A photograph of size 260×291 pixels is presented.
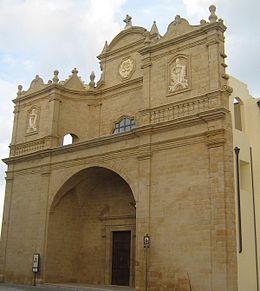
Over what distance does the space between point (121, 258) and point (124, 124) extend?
6270 millimetres

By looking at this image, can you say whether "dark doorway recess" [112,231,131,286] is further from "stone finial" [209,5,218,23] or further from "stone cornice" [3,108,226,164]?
"stone finial" [209,5,218,23]

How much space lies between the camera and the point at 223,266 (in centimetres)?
1438

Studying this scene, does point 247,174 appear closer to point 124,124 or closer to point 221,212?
point 221,212

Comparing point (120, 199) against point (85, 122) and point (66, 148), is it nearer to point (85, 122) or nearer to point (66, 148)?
point (66, 148)

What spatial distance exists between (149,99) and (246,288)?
775cm

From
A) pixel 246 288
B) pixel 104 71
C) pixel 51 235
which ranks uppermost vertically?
pixel 104 71

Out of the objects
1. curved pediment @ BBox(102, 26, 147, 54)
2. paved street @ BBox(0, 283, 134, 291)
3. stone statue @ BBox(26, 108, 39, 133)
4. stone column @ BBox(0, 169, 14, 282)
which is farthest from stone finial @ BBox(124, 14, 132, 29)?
paved street @ BBox(0, 283, 134, 291)

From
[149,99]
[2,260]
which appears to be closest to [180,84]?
[149,99]

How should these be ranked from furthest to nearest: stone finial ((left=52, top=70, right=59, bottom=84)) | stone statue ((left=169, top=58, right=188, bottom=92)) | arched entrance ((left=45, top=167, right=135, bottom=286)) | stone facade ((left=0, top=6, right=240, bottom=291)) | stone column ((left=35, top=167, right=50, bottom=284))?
stone finial ((left=52, top=70, right=59, bottom=84)) → stone column ((left=35, top=167, right=50, bottom=284)) → arched entrance ((left=45, top=167, right=135, bottom=286)) → stone statue ((left=169, top=58, right=188, bottom=92)) → stone facade ((left=0, top=6, right=240, bottom=291))

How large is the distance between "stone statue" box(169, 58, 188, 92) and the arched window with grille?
469 cm

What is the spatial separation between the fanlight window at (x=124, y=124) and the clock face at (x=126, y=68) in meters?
2.25

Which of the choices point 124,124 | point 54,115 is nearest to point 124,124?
point 124,124

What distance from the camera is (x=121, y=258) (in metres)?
20.1

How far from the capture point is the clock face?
75.5 feet
